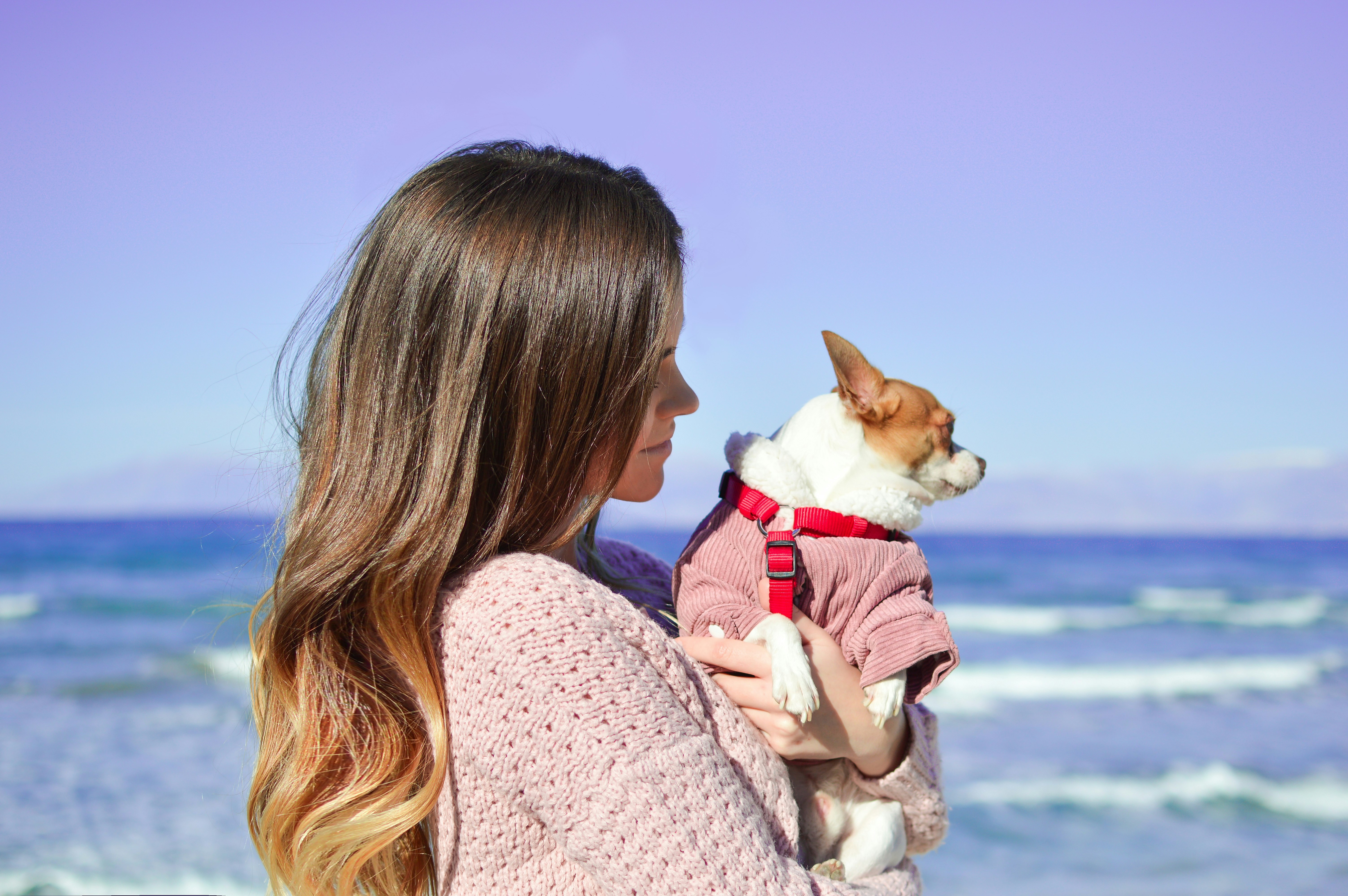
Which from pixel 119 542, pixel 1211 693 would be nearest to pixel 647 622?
pixel 1211 693

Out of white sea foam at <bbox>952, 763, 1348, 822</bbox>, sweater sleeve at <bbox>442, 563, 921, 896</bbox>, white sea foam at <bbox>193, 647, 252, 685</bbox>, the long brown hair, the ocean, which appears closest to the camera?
sweater sleeve at <bbox>442, 563, 921, 896</bbox>

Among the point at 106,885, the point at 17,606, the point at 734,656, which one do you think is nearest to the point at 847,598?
the point at 734,656

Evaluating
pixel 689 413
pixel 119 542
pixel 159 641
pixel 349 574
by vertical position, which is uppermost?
pixel 689 413

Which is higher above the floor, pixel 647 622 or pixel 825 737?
pixel 647 622

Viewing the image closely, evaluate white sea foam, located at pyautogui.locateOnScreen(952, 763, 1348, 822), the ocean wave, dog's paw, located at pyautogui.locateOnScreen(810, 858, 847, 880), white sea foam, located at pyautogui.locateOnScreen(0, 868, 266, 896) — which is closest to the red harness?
dog's paw, located at pyautogui.locateOnScreen(810, 858, 847, 880)

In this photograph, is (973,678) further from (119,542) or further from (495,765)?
(119,542)

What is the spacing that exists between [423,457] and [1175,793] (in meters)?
7.07

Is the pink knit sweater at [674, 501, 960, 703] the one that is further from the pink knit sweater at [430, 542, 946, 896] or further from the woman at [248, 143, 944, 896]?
the pink knit sweater at [430, 542, 946, 896]

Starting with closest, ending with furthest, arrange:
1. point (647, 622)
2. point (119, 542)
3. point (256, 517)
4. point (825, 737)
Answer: point (647, 622), point (825, 737), point (256, 517), point (119, 542)

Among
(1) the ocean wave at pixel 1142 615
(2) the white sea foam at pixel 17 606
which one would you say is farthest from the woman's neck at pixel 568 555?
(2) the white sea foam at pixel 17 606

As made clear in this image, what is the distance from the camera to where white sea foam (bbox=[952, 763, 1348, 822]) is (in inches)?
252

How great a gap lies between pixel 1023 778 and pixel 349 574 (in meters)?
6.69

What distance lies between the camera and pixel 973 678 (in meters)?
10.2

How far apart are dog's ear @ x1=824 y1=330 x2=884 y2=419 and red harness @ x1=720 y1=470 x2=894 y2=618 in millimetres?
263
